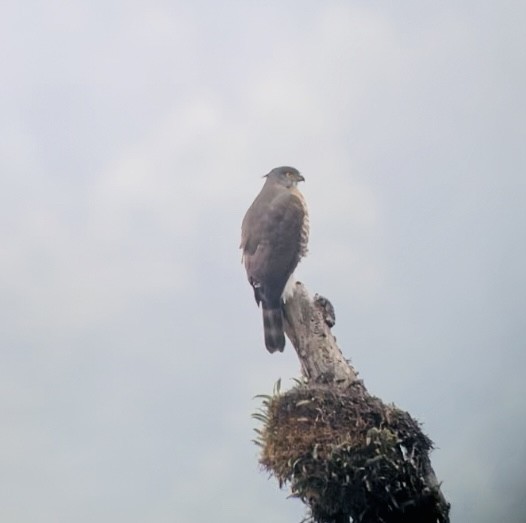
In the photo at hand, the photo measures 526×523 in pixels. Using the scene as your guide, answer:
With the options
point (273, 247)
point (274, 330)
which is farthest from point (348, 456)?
point (273, 247)

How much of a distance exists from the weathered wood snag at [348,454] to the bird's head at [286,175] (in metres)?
2.67

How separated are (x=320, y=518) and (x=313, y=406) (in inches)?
28.5

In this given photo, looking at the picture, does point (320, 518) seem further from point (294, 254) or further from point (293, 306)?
point (294, 254)

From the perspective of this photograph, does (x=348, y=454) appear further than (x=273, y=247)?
No

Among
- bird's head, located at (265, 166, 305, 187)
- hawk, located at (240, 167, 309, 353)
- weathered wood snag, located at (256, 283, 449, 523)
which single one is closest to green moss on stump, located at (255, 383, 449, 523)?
weathered wood snag, located at (256, 283, 449, 523)

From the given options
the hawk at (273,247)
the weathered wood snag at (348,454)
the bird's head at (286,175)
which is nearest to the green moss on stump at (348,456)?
the weathered wood snag at (348,454)

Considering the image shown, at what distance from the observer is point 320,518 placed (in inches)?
214

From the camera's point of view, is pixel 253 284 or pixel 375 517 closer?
pixel 375 517

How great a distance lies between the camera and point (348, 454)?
17.6 feet

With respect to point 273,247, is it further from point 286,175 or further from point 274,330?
point 286,175

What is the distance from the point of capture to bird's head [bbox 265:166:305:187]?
8.22 meters

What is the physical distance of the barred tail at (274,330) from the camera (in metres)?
6.80

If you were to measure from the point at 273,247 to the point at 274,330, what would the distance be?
0.84 metres

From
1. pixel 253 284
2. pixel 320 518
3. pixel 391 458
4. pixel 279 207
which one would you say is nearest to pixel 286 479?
pixel 320 518
